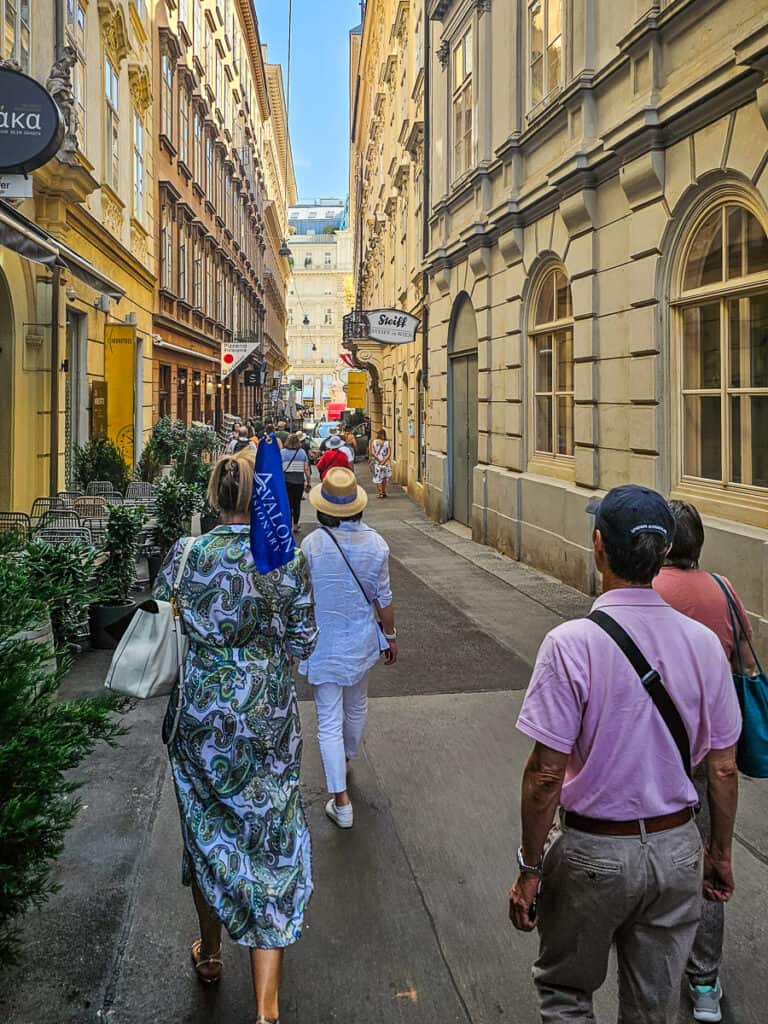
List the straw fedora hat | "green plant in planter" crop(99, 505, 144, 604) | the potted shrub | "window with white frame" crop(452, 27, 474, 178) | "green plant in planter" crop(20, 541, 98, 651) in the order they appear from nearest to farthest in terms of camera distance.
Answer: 1. the straw fedora hat
2. "green plant in planter" crop(20, 541, 98, 651)
3. the potted shrub
4. "green plant in planter" crop(99, 505, 144, 604)
5. "window with white frame" crop(452, 27, 474, 178)

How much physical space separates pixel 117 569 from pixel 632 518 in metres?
6.37

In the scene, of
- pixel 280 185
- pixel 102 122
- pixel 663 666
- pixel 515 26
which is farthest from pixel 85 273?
pixel 280 185

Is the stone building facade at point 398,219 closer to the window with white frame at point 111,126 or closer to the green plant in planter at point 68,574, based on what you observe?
the window with white frame at point 111,126

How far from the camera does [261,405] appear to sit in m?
52.4

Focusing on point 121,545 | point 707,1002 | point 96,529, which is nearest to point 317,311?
point 96,529

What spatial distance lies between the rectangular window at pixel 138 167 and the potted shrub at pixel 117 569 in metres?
11.8

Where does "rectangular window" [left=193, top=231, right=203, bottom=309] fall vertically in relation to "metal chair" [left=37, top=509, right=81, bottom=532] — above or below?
above

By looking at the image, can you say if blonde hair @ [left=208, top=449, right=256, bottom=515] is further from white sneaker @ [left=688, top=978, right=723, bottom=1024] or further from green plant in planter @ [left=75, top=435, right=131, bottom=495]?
green plant in planter @ [left=75, top=435, right=131, bottom=495]

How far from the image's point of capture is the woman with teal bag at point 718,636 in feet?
9.53

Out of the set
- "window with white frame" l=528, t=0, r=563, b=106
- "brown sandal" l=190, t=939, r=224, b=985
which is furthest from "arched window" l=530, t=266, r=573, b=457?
"brown sandal" l=190, t=939, r=224, b=985

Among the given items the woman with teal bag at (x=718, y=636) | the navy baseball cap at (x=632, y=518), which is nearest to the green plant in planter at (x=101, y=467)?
the woman with teal bag at (x=718, y=636)

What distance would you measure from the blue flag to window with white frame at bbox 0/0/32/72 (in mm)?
9452

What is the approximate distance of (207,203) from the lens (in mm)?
28156

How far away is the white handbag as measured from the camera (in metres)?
3.03
